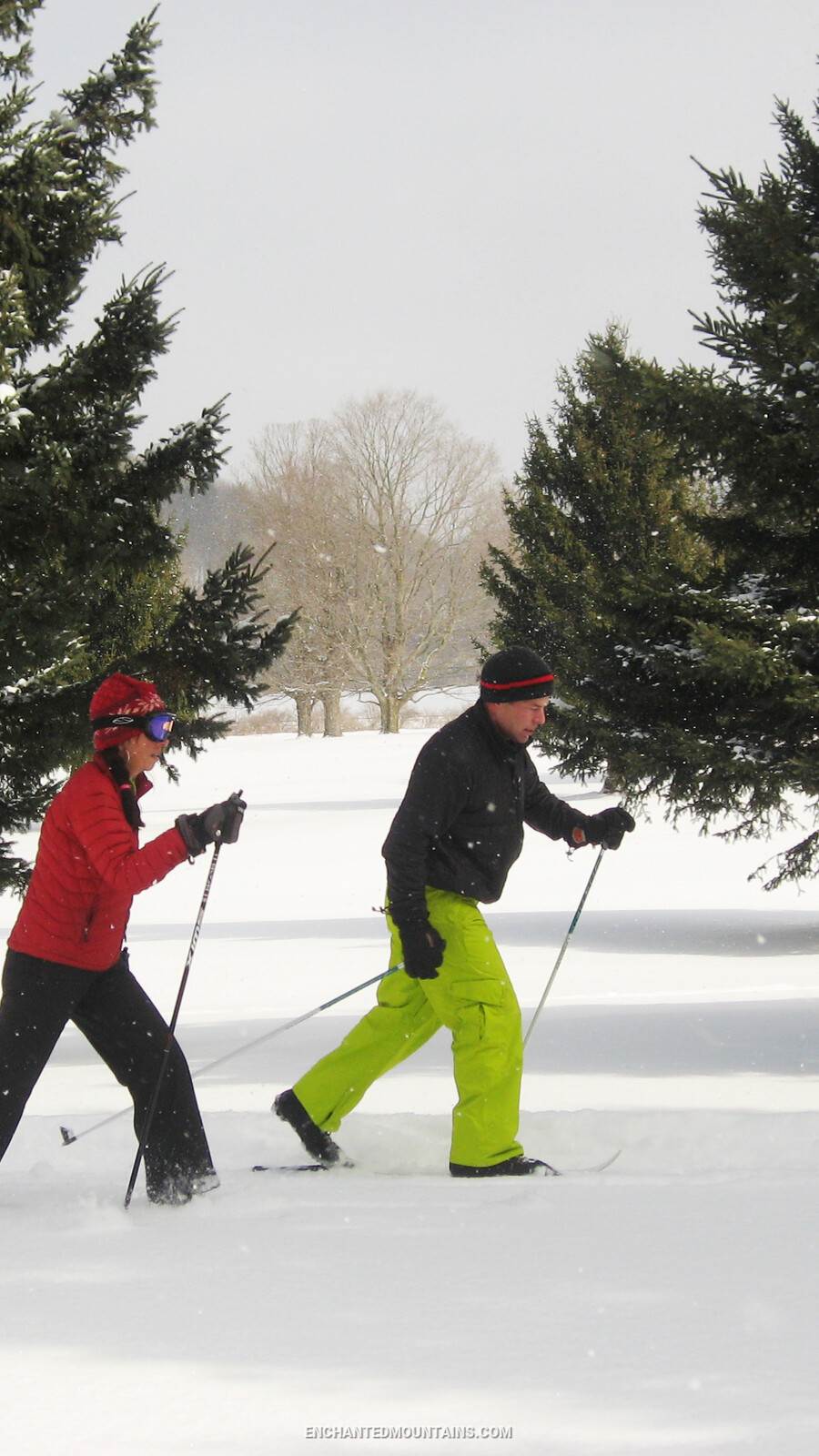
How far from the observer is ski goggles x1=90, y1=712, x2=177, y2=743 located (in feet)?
12.9

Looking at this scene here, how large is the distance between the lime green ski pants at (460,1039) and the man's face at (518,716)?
58 cm

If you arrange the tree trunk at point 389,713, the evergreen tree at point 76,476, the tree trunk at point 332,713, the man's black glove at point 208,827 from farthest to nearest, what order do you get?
the tree trunk at point 332,713 → the tree trunk at point 389,713 → the evergreen tree at point 76,476 → the man's black glove at point 208,827

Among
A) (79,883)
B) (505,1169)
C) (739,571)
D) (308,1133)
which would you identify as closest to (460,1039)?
(505,1169)

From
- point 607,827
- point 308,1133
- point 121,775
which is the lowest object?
point 308,1133

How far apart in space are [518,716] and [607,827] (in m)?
0.72

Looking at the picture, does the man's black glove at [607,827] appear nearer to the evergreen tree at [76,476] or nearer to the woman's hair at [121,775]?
the woman's hair at [121,775]

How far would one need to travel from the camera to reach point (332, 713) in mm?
53031

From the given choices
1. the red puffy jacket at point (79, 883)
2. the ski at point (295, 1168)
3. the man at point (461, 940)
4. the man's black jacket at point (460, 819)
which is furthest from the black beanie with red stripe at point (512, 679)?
the ski at point (295, 1168)

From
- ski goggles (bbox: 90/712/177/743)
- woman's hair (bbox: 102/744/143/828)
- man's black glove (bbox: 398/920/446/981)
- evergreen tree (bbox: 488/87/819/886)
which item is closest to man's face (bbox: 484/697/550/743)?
man's black glove (bbox: 398/920/446/981)

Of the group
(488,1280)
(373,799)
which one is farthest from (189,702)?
(373,799)

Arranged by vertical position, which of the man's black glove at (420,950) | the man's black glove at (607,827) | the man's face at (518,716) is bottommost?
the man's black glove at (420,950)

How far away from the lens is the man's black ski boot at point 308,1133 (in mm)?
4441

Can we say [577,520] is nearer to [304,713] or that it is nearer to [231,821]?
[231,821]

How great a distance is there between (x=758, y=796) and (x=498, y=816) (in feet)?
14.3
